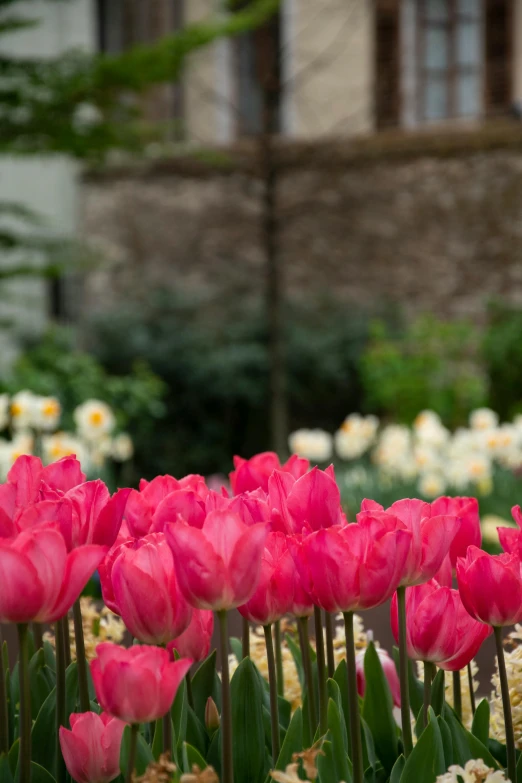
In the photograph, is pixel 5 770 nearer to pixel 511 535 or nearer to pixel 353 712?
pixel 353 712

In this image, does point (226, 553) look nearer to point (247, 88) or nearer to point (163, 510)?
point (163, 510)

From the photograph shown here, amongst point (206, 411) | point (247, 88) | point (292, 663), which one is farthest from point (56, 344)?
point (292, 663)

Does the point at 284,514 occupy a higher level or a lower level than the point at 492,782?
higher

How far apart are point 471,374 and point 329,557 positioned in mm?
9080

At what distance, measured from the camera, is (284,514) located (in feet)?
2.48

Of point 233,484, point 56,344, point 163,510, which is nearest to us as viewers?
point 163,510

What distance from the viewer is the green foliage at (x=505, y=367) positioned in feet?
28.7

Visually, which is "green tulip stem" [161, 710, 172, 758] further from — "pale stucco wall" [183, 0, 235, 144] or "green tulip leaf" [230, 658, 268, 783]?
"pale stucco wall" [183, 0, 235, 144]

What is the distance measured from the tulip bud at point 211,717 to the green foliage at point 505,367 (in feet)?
26.4

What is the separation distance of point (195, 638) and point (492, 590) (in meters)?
0.24

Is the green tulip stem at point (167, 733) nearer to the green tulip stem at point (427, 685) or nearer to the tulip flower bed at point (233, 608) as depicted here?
the tulip flower bed at point (233, 608)

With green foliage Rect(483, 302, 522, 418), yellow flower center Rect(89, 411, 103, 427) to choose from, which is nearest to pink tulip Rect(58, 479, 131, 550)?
yellow flower center Rect(89, 411, 103, 427)

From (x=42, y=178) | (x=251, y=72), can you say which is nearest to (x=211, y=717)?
(x=42, y=178)

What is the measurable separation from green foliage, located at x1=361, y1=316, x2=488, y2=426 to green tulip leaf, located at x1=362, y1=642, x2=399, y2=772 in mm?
8018
